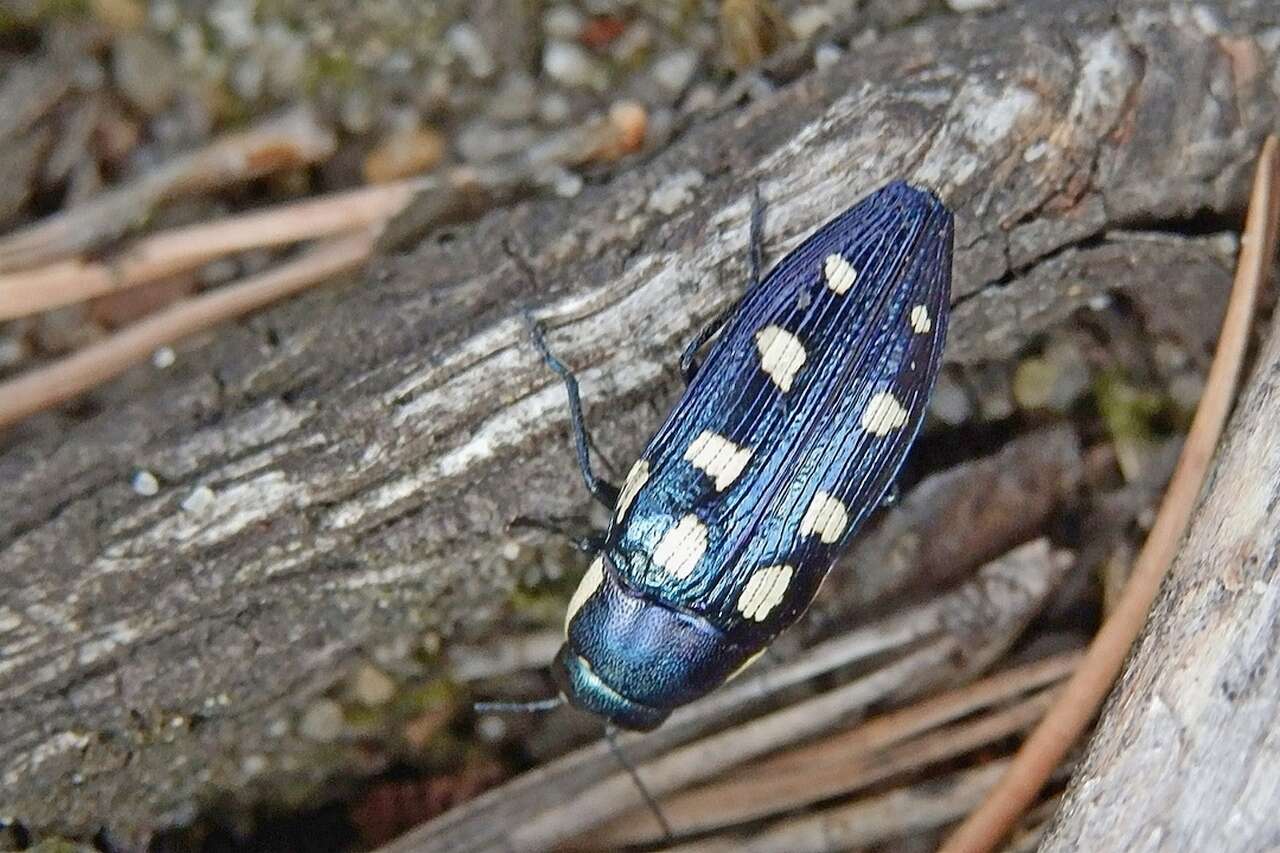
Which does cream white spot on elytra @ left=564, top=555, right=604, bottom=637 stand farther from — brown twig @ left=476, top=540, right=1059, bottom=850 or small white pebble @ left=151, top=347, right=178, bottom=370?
small white pebble @ left=151, top=347, right=178, bottom=370

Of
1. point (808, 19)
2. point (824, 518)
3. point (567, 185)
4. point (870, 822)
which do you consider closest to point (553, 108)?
point (567, 185)

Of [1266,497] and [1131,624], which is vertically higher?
[1266,497]

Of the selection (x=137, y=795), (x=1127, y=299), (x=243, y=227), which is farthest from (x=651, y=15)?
(x=137, y=795)

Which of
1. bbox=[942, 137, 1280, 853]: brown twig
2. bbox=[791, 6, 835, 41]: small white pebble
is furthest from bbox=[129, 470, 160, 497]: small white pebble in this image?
bbox=[791, 6, 835, 41]: small white pebble

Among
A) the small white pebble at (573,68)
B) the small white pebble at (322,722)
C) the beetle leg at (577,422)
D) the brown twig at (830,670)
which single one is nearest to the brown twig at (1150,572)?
the brown twig at (830,670)

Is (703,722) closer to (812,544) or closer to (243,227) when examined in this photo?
(812,544)

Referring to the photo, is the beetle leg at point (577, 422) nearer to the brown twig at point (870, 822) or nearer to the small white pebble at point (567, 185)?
the small white pebble at point (567, 185)
